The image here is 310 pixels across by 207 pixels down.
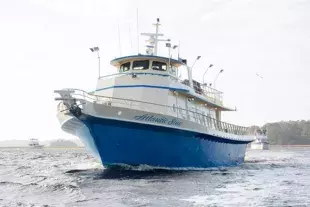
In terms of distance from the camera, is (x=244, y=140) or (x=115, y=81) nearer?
(x=115, y=81)

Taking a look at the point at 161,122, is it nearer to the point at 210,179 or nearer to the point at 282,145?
the point at 210,179

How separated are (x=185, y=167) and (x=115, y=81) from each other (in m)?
6.02

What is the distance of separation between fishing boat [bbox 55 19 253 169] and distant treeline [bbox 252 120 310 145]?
122484 millimetres

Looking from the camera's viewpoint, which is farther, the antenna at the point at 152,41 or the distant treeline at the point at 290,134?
the distant treeline at the point at 290,134

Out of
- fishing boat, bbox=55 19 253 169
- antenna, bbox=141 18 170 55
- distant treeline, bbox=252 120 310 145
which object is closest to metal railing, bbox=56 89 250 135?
fishing boat, bbox=55 19 253 169

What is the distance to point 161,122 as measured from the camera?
20500 mm

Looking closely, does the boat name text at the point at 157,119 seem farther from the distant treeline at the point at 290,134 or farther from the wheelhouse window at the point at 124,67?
the distant treeline at the point at 290,134

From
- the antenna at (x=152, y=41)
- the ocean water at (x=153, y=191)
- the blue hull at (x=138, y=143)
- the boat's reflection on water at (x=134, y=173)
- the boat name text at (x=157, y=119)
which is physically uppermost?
the antenna at (x=152, y=41)

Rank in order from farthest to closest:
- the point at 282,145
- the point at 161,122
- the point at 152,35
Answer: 1. the point at 282,145
2. the point at 152,35
3. the point at 161,122

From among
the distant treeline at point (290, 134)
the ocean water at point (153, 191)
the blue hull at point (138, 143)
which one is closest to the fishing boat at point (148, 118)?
the blue hull at point (138, 143)

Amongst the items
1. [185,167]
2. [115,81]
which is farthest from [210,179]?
[115,81]

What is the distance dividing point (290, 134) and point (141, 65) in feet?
427

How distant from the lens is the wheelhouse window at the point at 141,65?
24.3 m

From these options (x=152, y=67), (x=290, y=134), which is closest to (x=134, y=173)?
(x=152, y=67)
